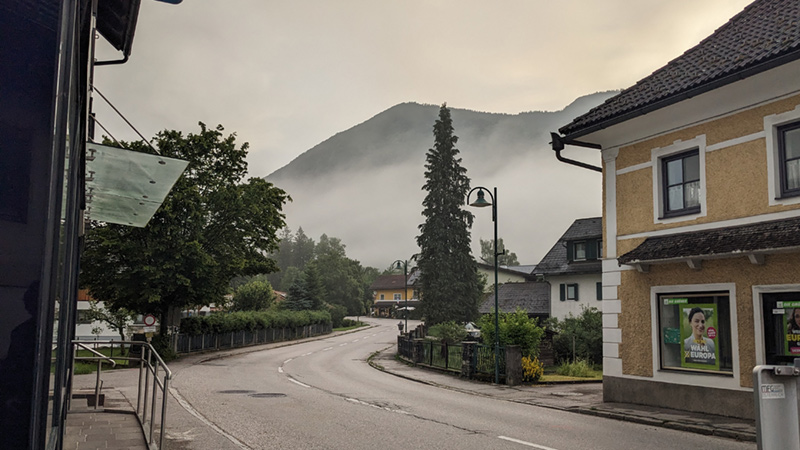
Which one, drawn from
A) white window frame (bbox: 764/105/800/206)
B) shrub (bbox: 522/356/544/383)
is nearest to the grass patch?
shrub (bbox: 522/356/544/383)

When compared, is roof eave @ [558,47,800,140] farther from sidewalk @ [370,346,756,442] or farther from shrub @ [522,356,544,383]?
shrub @ [522,356,544,383]

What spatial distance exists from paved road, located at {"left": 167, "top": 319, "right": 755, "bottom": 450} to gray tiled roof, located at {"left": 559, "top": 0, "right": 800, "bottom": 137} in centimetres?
665

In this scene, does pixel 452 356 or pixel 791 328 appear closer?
pixel 791 328

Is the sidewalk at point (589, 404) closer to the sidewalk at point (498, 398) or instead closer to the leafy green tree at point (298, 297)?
the sidewalk at point (498, 398)

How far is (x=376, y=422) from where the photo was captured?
12.0 m

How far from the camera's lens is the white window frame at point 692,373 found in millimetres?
12727

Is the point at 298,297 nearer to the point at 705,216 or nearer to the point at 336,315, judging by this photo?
the point at 336,315

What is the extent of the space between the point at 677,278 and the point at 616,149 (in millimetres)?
3652

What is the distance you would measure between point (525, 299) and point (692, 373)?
37.4 m

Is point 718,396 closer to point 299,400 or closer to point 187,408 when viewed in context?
point 299,400

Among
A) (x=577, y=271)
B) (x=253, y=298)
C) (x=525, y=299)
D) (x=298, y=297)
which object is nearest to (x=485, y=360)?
(x=577, y=271)

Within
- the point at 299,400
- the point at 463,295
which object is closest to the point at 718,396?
the point at 299,400

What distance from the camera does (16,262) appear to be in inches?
87.4

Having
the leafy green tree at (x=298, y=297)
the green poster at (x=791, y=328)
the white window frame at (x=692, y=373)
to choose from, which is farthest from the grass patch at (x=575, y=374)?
the leafy green tree at (x=298, y=297)
